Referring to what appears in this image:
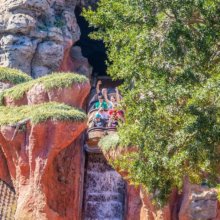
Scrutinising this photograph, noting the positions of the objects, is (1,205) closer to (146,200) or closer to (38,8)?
(146,200)

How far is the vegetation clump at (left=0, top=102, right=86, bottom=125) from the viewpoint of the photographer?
37.9 feet

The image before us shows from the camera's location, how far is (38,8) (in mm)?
17109

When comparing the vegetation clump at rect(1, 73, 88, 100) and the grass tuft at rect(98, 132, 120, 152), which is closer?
the grass tuft at rect(98, 132, 120, 152)

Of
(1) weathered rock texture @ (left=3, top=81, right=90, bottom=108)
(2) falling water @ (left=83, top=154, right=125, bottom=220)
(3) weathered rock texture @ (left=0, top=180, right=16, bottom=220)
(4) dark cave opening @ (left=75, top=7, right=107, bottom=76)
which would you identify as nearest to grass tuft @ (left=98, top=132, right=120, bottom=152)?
(1) weathered rock texture @ (left=3, top=81, right=90, bottom=108)

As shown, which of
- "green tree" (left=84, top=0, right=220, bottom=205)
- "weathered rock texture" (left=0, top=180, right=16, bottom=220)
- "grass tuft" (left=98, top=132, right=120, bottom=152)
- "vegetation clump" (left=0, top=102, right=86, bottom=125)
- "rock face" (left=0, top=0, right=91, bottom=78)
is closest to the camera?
"green tree" (left=84, top=0, right=220, bottom=205)

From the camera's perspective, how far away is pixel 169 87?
7617 mm

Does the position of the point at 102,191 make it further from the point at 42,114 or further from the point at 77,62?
the point at 77,62

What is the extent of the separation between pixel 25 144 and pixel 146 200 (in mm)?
3003

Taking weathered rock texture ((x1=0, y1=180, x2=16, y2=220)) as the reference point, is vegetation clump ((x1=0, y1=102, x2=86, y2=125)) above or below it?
above

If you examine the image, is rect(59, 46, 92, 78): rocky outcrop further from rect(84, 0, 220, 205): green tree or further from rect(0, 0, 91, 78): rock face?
rect(84, 0, 220, 205): green tree

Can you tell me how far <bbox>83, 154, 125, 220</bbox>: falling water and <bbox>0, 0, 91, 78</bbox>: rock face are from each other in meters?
3.66

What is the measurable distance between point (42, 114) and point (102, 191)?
4.30 meters

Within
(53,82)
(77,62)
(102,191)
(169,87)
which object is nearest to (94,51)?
(77,62)

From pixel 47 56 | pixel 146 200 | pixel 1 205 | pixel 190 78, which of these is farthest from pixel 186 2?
pixel 47 56
